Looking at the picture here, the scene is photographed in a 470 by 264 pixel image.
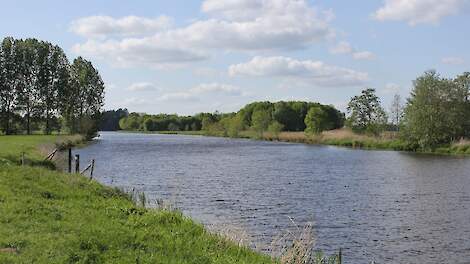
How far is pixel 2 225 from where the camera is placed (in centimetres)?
1126

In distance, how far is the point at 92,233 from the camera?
1157cm

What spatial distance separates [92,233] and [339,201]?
16.3 meters

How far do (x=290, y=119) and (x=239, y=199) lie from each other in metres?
130

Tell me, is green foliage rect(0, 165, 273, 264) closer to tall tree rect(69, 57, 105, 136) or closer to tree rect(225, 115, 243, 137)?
tall tree rect(69, 57, 105, 136)

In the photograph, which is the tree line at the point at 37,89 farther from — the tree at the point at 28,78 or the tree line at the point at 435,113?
the tree line at the point at 435,113

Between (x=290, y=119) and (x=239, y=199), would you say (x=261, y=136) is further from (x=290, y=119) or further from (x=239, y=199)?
(x=239, y=199)

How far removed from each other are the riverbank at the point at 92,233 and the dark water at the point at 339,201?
12.1 ft

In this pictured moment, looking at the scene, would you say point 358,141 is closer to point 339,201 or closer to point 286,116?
point 339,201

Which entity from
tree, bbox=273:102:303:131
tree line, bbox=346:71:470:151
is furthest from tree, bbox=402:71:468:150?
tree, bbox=273:102:303:131

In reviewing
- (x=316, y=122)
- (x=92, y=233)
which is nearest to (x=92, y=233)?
(x=92, y=233)

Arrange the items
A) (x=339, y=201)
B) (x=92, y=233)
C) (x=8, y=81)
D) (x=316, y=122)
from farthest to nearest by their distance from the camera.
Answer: (x=316, y=122), (x=8, y=81), (x=339, y=201), (x=92, y=233)

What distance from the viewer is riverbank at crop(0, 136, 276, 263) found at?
991 cm

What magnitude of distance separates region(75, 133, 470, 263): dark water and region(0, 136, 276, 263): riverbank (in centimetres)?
370

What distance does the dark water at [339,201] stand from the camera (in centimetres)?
1725
